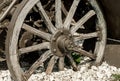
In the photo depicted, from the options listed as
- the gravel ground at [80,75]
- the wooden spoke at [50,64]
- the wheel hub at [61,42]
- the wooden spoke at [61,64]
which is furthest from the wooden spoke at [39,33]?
the gravel ground at [80,75]

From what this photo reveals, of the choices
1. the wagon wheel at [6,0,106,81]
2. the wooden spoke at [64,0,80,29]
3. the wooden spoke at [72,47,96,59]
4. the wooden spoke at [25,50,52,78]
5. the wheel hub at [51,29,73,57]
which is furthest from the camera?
the wooden spoke at [72,47,96,59]

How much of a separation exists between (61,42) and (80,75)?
28.1 inches

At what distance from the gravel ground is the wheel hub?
382 millimetres

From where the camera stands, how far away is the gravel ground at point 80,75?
6.51m

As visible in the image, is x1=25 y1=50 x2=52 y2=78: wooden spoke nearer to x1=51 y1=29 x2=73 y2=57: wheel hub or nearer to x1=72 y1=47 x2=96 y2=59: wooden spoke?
x1=51 y1=29 x2=73 y2=57: wheel hub

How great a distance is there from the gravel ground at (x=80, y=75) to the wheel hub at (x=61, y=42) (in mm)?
382

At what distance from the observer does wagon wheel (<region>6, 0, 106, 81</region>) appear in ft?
18.9

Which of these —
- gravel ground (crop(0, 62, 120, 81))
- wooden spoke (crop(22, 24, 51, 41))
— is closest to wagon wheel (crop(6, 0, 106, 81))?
wooden spoke (crop(22, 24, 51, 41))

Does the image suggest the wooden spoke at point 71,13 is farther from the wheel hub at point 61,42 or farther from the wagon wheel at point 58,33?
the wheel hub at point 61,42

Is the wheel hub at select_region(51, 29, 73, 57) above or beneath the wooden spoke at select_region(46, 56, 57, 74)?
above

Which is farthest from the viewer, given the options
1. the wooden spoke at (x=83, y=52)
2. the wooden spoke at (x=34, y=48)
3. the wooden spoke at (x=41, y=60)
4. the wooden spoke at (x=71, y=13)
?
the wooden spoke at (x=83, y=52)

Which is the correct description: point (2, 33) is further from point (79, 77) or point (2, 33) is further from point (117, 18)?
point (117, 18)

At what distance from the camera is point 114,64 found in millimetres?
7246

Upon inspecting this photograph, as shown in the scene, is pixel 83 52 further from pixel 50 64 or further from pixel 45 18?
pixel 45 18
